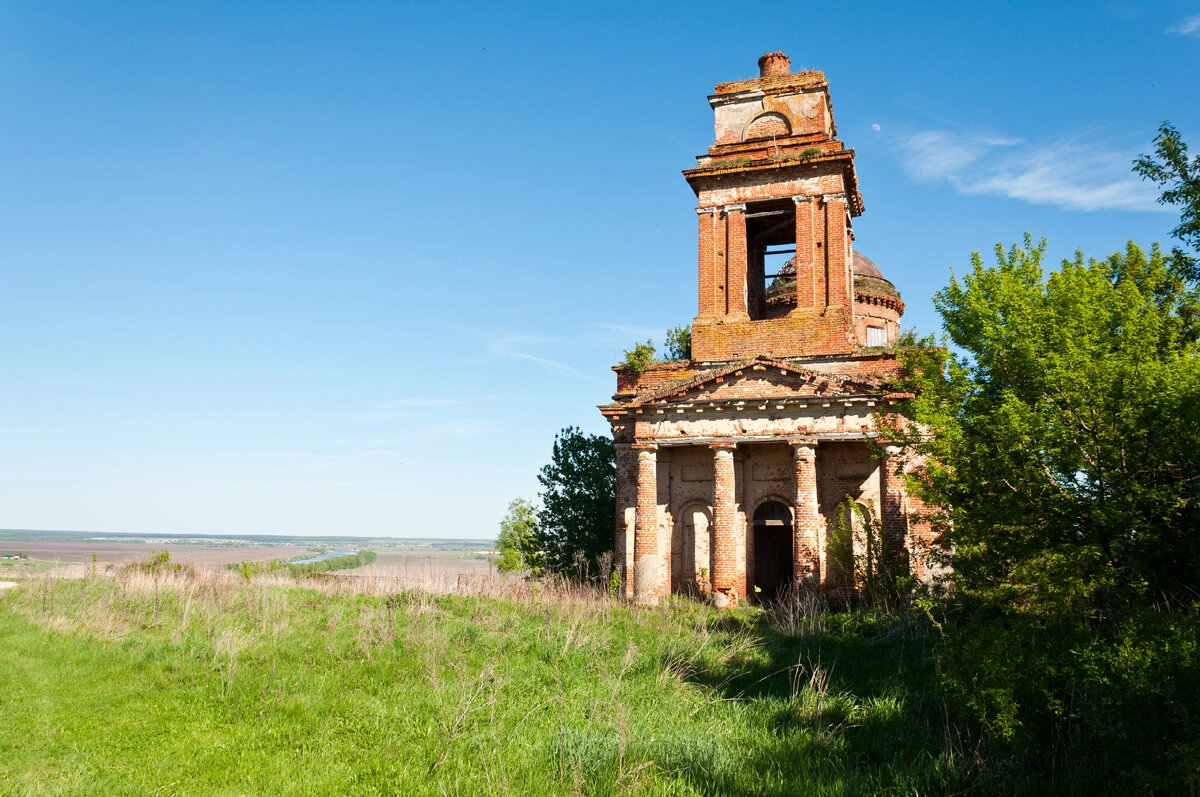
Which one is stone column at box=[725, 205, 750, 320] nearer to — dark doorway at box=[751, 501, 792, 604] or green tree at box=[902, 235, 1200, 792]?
dark doorway at box=[751, 501, 792, 604]

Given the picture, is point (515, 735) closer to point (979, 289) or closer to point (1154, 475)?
point (1154, 475)

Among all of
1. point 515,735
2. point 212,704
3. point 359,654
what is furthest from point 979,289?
point 212,704

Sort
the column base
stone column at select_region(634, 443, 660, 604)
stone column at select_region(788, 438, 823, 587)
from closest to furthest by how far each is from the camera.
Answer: stone column at select_region(788, 438, 823, 587) < the column base < stone column at select_region(634, 443, 660, 604)

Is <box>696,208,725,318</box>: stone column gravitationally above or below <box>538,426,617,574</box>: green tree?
above

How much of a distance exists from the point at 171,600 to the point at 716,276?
15770 mm

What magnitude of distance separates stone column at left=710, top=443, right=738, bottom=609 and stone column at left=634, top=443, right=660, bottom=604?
156 cm

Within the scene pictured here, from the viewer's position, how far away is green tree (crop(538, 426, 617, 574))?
91.4ft

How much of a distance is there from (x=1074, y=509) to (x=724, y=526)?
449 inches

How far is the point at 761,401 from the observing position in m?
19.9

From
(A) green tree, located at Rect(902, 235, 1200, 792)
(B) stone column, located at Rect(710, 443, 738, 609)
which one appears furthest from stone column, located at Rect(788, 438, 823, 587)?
(A) green tree, located at Rect(902, 235, 1200, 792)

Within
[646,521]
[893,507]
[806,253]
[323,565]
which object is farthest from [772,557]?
[323,565]

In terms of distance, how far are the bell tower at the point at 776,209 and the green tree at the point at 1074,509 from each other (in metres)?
8.54

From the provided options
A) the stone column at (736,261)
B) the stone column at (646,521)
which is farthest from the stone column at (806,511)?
the stone column at (736,261)

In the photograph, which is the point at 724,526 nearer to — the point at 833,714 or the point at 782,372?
the point at 782,372
